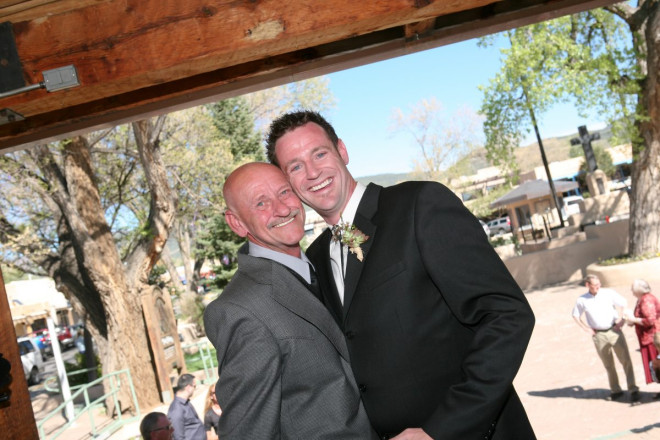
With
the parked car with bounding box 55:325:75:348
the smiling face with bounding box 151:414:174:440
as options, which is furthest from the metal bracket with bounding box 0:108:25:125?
the parked car with bounding box 55:325:75:348

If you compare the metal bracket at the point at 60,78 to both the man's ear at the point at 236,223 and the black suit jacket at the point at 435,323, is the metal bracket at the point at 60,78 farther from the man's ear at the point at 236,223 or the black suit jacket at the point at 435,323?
the black suit jacket at the point at 435,323

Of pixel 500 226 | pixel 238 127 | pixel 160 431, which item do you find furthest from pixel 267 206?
pixel 500 226

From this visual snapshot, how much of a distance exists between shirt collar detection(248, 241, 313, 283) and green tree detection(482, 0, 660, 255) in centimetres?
1589

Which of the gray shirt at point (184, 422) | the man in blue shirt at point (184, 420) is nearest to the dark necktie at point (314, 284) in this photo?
the man in blue shirt at point (184, 420)

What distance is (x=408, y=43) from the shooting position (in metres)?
3.32

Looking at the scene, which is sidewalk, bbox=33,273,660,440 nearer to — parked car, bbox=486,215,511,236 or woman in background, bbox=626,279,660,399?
woman in background, bbox=626,279,660,399

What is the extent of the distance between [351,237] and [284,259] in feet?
1.14

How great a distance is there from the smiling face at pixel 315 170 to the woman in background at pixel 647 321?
7036 mm

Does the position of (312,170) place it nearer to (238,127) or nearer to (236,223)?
(236,223)

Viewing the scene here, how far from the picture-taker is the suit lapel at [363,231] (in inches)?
97.3

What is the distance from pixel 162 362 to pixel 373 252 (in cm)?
1352

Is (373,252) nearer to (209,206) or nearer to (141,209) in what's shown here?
(209,206)

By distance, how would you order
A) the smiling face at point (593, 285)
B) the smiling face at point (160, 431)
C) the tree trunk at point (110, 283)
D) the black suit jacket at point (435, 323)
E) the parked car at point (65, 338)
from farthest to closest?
1. the parked car at point (65, 338)
2. the tree trunk at point (110, 283)
3. the smiling face at point (593, 285)
4. the smiling face at point (160, 431)
5. the black suit jacket at point (435, 323)

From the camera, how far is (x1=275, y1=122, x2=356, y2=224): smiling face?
9.25 ft
